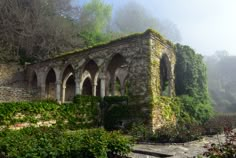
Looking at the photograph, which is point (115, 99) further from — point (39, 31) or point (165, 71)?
point (39, 31)

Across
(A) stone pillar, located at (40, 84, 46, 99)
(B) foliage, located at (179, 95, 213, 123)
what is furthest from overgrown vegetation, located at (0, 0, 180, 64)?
(B) foliage, located at (179, 95, 213, 123)

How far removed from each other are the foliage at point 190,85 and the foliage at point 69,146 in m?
9.27

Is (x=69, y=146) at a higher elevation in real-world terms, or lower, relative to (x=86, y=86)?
lower

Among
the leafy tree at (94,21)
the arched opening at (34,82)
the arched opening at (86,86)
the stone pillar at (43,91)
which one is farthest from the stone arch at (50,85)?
the leafy tree at (94,21)

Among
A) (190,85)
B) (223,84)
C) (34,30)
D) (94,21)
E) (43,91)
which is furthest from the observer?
(223,84)

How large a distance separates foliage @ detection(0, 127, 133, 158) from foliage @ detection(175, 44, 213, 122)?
9.27m

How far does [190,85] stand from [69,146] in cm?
1123

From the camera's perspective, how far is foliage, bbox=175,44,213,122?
14148 mm

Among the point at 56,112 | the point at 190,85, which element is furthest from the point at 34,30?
the point at 190,85

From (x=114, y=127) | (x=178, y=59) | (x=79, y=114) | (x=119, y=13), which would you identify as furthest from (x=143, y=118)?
(x=119, y=13)

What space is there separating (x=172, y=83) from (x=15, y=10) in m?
16.3

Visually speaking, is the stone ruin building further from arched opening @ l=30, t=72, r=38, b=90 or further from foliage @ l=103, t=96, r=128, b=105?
foliage @ l=103, t=96, r=128, b=105

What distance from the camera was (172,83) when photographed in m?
14.1

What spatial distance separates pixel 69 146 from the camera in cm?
Result: 509
